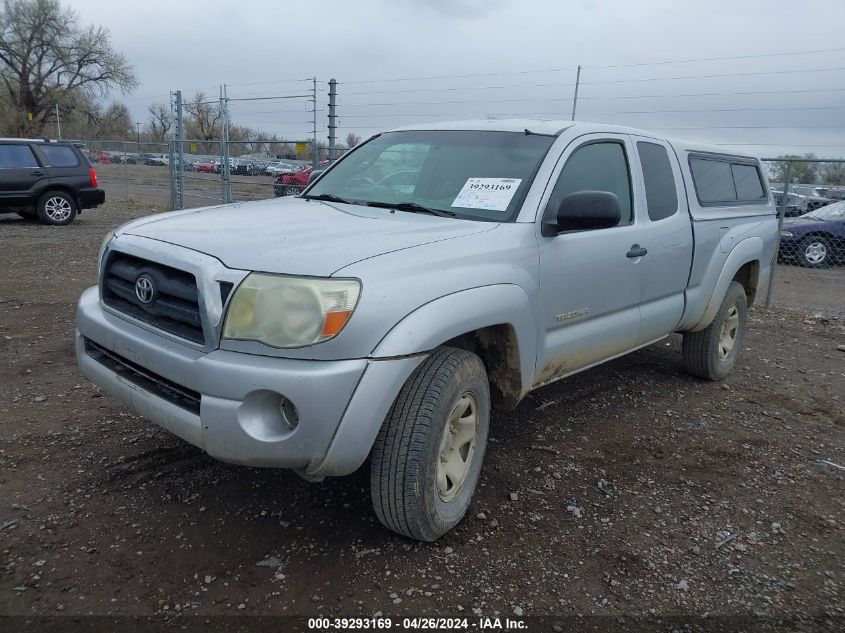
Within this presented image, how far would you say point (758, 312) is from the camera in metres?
8.50

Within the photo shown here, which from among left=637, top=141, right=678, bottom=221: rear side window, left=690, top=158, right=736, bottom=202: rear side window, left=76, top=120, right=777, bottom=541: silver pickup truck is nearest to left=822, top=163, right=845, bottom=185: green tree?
left=690, top=158, right=736, bottom=202: rear side window

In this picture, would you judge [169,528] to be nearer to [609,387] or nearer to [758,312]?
[609,387]

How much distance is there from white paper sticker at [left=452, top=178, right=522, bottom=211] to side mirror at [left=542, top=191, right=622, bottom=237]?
0.28m

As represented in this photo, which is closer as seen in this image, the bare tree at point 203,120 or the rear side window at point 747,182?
the rear side window at point 747,182

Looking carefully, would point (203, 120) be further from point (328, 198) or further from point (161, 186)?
point (328, 198)

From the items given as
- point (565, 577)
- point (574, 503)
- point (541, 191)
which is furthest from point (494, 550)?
point (541, 191)

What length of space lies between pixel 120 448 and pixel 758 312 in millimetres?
7653

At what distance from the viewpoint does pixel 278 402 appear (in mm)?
2479

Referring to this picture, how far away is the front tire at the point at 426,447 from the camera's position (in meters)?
2.61

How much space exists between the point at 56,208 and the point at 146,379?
12.6 meters

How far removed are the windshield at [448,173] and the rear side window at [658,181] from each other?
97cm

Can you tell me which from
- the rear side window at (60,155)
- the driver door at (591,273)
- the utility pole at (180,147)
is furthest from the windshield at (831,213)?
the rear side window at (60,155)

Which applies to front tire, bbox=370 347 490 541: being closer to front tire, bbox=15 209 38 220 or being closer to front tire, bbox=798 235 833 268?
front tire, bbox=798 235 833 268

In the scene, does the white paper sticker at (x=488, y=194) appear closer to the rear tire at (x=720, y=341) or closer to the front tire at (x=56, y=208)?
the rear tire at (x=720, y=341)
